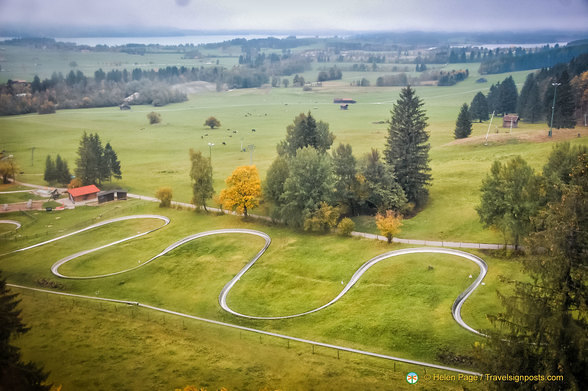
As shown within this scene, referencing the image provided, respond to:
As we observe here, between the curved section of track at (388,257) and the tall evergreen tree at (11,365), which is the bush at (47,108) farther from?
the tall evergreen tree at (11,365)

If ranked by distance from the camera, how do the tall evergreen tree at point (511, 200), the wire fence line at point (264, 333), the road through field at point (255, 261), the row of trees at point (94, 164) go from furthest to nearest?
the row of trees at point (94, 164) → the tall evergreen tree at point (511, 200) → the road through field at point (255, 261) → the wire fence line at point (264, 333)

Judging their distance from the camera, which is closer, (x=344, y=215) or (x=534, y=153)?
(x=344, y=215)

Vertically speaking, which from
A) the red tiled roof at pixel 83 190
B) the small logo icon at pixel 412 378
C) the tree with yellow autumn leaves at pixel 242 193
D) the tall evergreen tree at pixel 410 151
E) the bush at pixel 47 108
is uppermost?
the bush at pixel 47 108

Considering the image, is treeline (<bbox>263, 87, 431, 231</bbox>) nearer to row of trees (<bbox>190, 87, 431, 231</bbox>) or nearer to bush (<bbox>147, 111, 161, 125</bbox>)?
row of trees (<bbox>190, 87, 431, 231</bbox>)

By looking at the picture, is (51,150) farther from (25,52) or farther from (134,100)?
(134,100)

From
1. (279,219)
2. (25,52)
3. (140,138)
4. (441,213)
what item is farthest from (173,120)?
(441,213)

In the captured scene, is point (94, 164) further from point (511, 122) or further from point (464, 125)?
point (511, 122)

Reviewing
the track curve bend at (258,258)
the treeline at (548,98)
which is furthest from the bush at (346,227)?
the treeline at (548,98)
